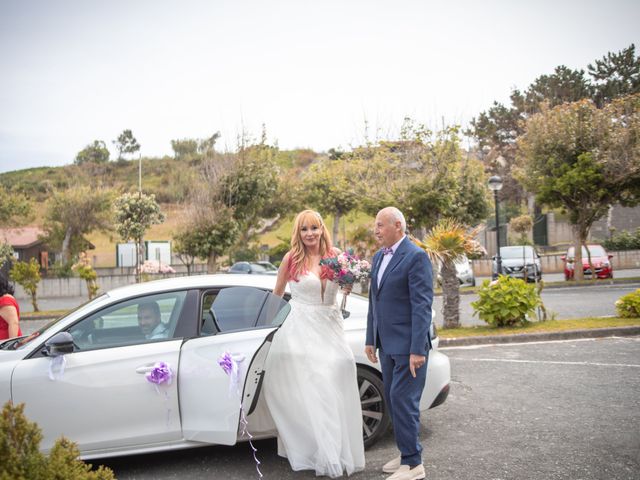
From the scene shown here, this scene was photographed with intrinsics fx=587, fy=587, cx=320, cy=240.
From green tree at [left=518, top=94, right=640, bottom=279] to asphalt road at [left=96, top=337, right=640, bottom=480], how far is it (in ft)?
58.0

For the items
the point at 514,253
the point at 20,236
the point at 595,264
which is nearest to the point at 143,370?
the point at 514,253

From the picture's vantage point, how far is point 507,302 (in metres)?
11.4

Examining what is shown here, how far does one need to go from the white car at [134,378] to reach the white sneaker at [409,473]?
1060mm

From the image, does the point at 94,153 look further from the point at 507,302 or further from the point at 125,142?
the point at 507,302

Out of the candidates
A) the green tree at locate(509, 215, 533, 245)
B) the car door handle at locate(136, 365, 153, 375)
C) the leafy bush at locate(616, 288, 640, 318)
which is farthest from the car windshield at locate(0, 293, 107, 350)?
the green tree at locate(509, 215, 533, 245)

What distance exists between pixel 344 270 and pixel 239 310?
41.5 inches

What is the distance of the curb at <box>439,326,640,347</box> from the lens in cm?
1073

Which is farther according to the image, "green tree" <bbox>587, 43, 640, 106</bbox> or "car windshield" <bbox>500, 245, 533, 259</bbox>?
"green tree" <bbox>587, 43, 640, 106</bbox>

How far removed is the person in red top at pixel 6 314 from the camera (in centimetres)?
577

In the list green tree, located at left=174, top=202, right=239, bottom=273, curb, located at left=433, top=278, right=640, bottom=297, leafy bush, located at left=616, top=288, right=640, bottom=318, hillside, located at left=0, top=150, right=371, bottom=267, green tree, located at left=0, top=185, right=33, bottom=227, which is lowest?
curb, located at left=433, top=278, right=640, bottom=297

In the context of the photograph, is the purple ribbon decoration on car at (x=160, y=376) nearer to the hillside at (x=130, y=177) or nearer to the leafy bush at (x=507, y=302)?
the leafy bush at (x=507, y=302)

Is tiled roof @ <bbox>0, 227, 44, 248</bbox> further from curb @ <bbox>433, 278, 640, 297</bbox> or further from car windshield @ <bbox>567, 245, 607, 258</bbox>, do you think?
car windshield @ <bbox>567, 245, 607, 258</bbox>

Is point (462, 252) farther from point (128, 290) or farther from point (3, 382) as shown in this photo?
point (3, 382)

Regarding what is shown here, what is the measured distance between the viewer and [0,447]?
238 cm
